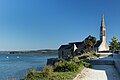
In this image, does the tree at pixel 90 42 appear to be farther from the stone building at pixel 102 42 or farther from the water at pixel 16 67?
the water at pixel 16 67

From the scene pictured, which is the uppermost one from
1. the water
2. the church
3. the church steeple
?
the church steeple

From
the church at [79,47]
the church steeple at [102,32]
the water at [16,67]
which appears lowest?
the water at [16,67]

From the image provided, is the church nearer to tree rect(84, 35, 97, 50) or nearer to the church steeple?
the church steeple

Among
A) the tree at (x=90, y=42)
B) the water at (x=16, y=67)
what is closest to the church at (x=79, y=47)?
the tree at (x=90, y=42)

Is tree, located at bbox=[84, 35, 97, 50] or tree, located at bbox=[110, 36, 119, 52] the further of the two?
tree, located at bbox=[110, 36, 119, 52]

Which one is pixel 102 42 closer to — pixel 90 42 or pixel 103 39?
pixel 103 39

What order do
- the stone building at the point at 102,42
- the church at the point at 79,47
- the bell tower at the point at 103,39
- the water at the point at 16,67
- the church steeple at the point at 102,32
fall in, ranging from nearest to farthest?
1. the water at the point at 16,67
2. the stone building at the point at 102,42
3. the church at the point at 79,47
4. the bell tower at the point at 103,39
5. the church steeple at the point at 102,32

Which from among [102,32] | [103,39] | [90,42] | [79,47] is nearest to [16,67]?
[90,42]

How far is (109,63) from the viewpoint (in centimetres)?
3450

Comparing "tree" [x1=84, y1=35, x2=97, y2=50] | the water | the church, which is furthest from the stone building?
the water

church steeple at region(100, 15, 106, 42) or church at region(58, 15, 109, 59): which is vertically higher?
church steeple at region(100, 15, 106, 42)

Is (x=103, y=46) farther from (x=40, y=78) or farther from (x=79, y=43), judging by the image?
(x=40, y=78)

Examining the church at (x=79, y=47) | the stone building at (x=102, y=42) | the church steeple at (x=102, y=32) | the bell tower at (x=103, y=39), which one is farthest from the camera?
the church steeple at (x=102, y=32)

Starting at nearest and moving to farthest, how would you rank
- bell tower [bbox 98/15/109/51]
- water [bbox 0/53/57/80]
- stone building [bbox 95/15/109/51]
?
water [bbox 0/53/57/80] → stone building [bbox 95/15/109/51] → bell tower [bbox 98/15/109/51]
